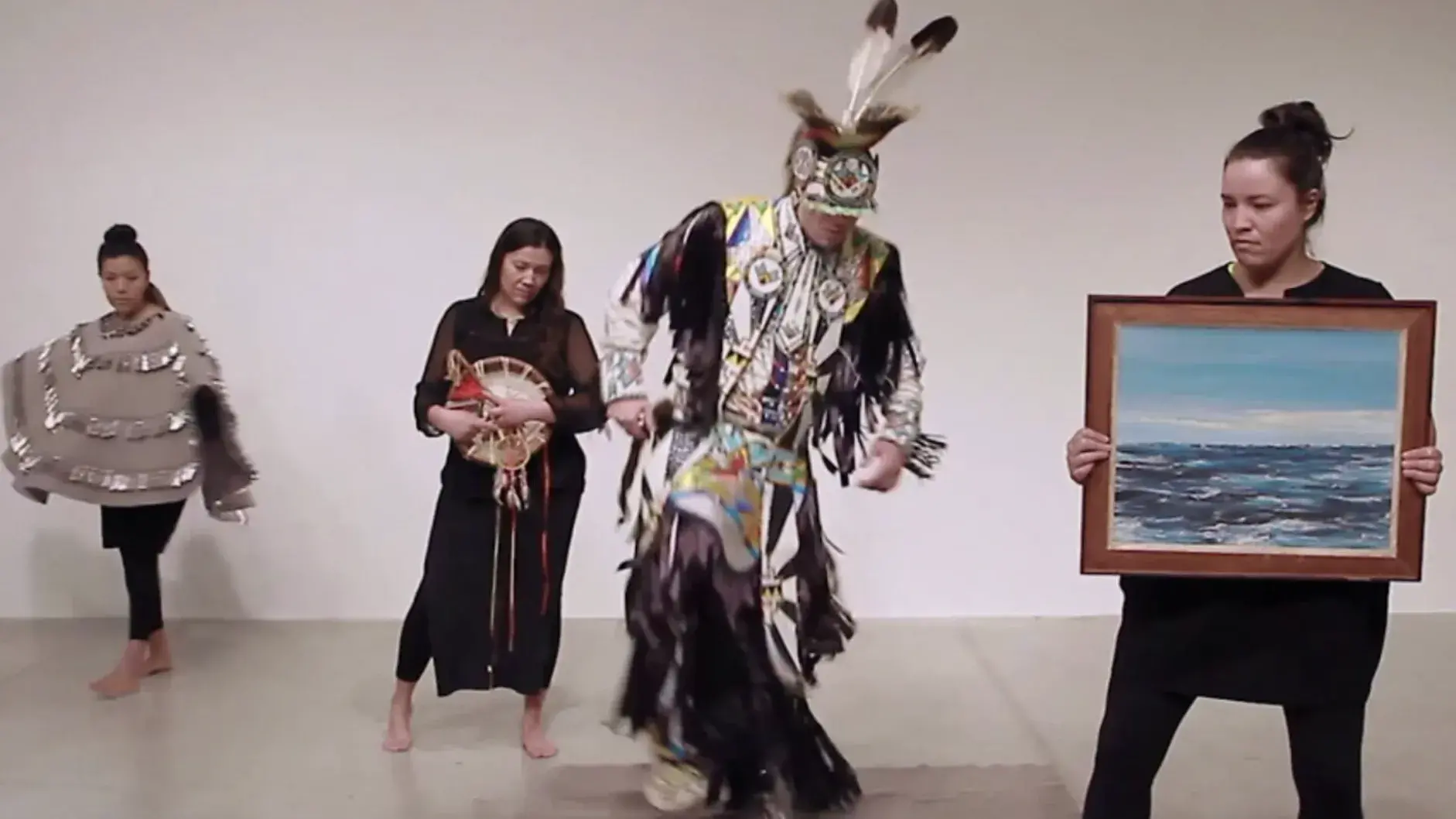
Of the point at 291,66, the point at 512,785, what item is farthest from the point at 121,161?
the point at 512,785

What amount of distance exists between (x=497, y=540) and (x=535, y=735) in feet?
1.44

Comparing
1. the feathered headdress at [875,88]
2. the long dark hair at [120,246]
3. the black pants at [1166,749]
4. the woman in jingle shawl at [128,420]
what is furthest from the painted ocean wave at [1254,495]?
the long dark hair at [120,246]

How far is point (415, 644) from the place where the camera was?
280 centimetres

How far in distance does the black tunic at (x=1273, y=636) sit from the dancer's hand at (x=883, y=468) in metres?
0.53

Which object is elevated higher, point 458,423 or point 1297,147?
point 1297,147

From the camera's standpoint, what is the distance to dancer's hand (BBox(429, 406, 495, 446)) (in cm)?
261

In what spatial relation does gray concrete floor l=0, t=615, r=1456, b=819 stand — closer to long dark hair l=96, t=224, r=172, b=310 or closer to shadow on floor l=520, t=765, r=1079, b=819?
shadow on floor l=520, t=765, r=1079, b=819

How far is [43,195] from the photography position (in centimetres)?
377

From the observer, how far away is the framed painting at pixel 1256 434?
1.78 meters

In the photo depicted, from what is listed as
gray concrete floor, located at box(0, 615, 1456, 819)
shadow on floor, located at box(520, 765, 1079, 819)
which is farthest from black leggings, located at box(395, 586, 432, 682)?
shadow on floor, located at box(520, 765, 1079, 819)

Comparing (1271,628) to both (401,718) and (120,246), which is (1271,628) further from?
(120,246)

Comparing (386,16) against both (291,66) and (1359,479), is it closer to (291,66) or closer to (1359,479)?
(291,66)

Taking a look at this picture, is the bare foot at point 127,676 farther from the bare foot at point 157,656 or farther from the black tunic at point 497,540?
the black tunic at point 497,540

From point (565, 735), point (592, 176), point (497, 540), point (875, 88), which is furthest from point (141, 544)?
point (875, 88)
